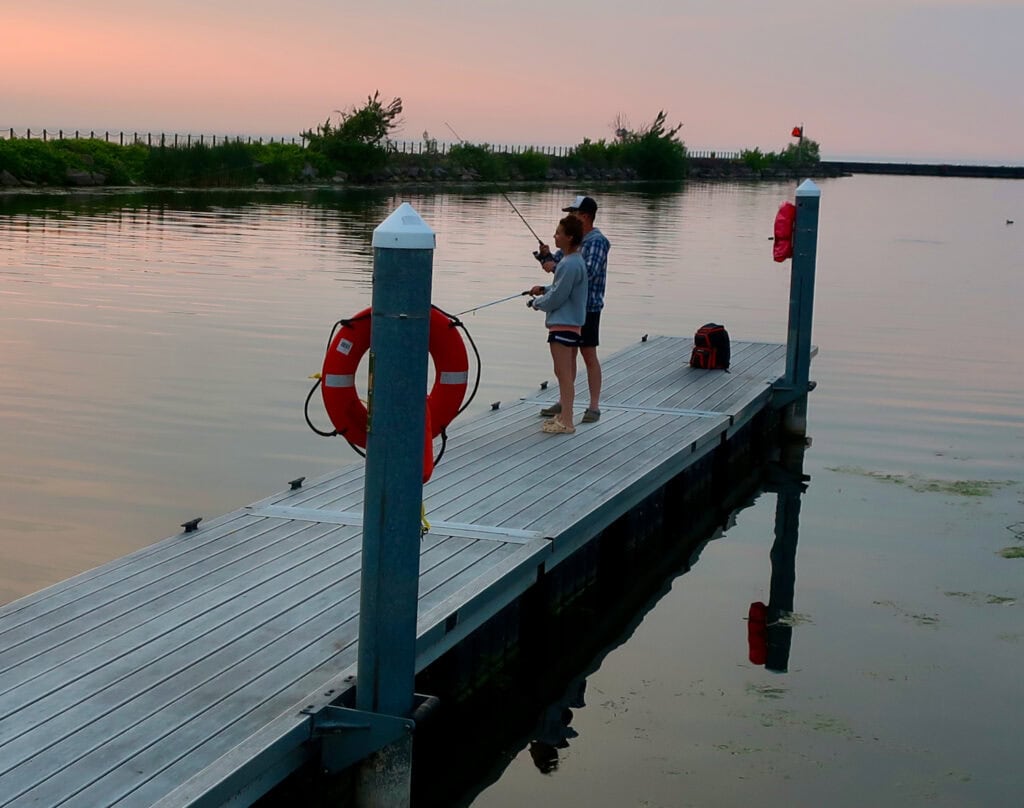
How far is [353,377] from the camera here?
508cm

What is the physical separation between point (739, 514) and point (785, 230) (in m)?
2.77

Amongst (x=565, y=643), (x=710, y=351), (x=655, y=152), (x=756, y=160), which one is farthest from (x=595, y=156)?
(x=565, y=643)

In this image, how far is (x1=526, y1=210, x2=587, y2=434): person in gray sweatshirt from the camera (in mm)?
8281

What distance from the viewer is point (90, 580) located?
531 centimetres

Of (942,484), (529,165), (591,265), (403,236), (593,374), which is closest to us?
(403,236)

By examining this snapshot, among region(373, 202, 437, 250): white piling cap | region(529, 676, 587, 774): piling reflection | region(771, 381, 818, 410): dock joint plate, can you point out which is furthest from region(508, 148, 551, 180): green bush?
region(373, 202, 437, 250): white piling cap

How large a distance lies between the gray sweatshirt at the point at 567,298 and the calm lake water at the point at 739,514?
1622 mm

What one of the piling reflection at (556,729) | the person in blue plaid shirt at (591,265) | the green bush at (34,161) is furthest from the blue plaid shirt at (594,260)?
the green bush at (34,161)

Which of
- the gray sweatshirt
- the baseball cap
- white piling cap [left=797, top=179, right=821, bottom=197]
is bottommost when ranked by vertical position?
the gray sweatshirt

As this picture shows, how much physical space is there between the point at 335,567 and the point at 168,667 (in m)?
1.21

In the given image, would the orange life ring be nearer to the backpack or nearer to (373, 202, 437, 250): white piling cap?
(373, 202, 437, 250): white piling cap

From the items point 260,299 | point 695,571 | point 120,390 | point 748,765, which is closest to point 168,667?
point 748,765

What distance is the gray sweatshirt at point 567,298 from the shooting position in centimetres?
830

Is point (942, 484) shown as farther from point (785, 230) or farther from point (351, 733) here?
point (351, 733)
